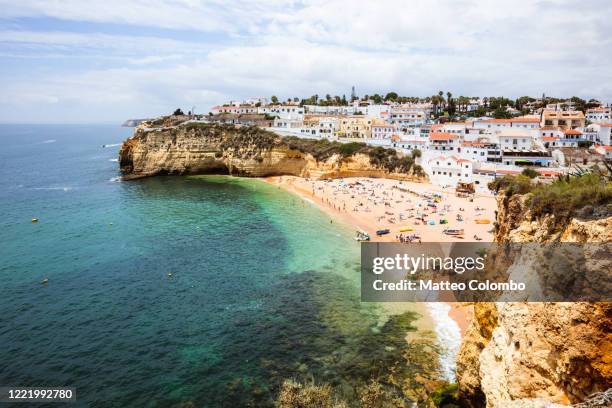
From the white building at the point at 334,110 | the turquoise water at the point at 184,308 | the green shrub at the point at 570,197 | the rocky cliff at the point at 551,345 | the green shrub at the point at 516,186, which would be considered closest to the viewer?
the rocky cliff at the point at 551,345

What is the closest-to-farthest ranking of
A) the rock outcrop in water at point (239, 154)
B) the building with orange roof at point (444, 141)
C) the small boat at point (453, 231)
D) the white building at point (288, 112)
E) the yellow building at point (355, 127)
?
the small boat at point (453, 231), the building with orange roof at point (444, 141), the rock outcrop in water at point (239, 154), the yellow building at point (355, 127), the white building at point (288, 112)

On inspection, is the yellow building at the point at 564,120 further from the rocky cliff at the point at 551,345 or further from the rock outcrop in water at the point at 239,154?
the rocky cliff at the point at 551,345

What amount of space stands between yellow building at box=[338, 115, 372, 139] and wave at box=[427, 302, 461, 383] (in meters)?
58.5

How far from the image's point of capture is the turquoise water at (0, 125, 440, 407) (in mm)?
19344

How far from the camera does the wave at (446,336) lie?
19766 millimetres

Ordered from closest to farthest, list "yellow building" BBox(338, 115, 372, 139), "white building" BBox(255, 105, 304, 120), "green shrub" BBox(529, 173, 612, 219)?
"green shrub" BBox(529, 173, 612, 219) < "yellow building" BBox(338, 115, 372, 139) < "white building" BBox(255, 105, 304, 120)

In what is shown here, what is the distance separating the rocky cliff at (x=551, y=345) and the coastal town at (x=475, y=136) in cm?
3260

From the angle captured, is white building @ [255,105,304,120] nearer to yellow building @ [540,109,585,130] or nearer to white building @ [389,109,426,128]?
white building @ [389,109,426,128]

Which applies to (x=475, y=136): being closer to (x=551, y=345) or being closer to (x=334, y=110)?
(x=334, y=110)

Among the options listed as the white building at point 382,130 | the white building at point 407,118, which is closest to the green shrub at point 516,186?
the white building at point 382,130

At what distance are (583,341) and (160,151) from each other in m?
79.5

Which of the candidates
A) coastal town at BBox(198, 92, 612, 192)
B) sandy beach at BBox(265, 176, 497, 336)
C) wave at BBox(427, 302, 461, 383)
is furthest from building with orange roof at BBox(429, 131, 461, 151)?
wave at BBox(427, 302, 461, 383)

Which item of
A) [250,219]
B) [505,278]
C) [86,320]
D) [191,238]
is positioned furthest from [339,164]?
[505,278]

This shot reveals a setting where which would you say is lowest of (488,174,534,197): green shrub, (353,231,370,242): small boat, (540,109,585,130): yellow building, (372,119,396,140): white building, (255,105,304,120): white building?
(353,231,370,242): small boat
